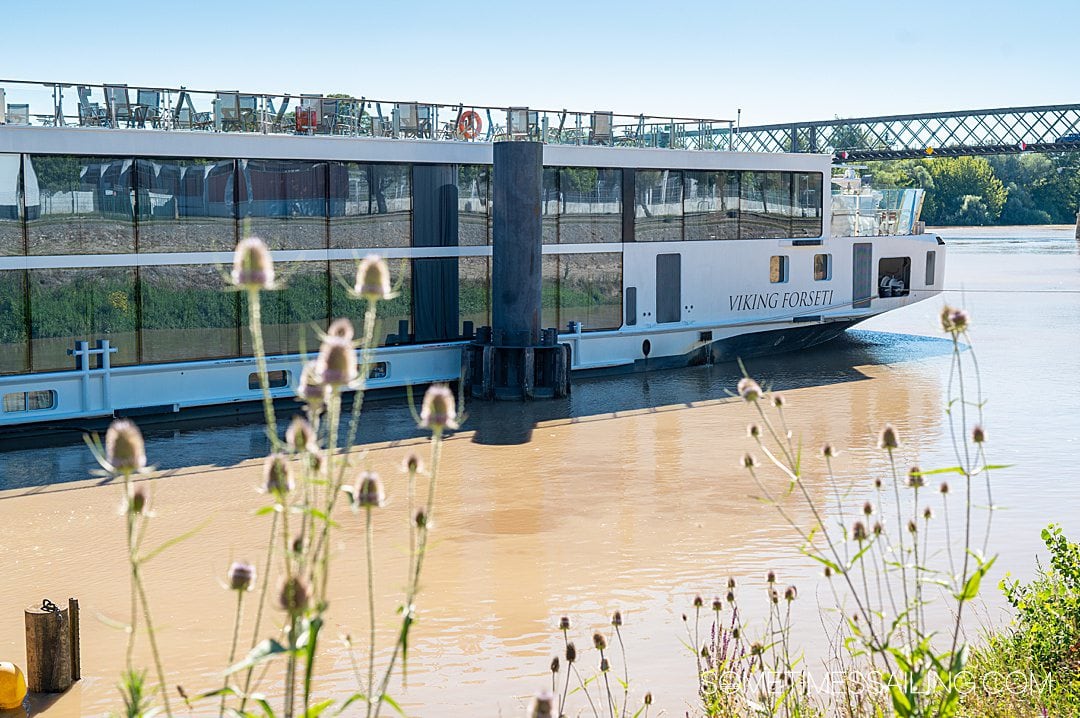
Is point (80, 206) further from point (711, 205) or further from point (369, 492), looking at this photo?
point (369, 492)

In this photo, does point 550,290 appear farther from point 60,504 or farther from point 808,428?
point 60,504

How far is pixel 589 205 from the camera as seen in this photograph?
962 inches

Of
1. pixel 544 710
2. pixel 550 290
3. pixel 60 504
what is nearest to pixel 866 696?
pixel 544 710

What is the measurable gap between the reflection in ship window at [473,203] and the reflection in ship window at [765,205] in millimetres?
6157

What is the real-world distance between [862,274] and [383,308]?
12.0m

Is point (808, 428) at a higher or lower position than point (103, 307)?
lower

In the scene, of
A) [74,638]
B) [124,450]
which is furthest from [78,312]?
[124,450]

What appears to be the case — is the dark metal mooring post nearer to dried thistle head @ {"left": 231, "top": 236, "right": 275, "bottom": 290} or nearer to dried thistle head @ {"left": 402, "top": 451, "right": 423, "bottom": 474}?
dried thistle head @ {"left": 402, "top": 451, "right": 423, "bottom": 474}

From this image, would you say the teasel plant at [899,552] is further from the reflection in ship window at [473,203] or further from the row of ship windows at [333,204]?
the reflection in ship window at [473,203]

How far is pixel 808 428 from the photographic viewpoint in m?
19.7

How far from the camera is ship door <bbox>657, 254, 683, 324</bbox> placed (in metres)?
25.5

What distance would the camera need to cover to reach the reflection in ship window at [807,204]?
91.5 ft

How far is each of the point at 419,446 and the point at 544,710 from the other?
1474cm

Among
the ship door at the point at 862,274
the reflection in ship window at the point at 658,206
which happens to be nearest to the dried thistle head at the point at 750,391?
the reflection in ship window at the point at 658,206
